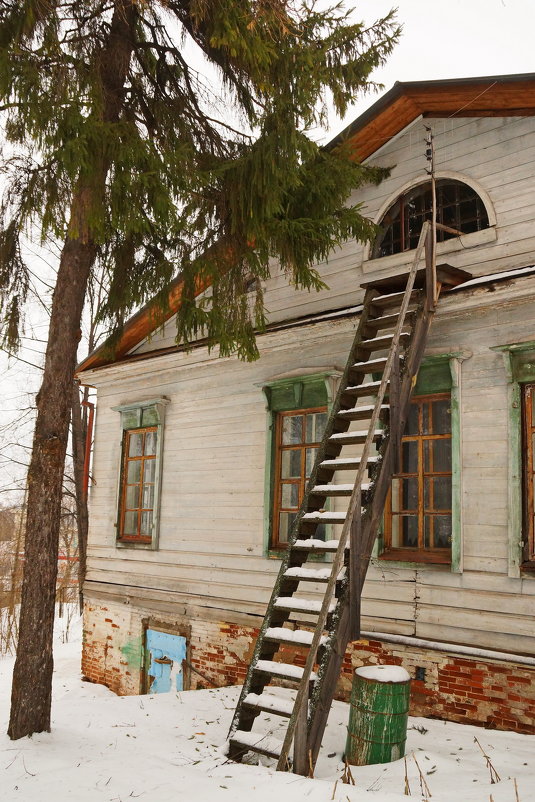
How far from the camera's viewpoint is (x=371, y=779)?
15.9 ft

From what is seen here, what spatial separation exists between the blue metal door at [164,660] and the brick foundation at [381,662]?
0.19m

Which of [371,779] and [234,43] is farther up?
[234,43]

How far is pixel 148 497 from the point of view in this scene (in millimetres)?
11062

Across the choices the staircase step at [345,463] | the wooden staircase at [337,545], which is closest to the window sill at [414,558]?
the wooden staircase at [337,545]

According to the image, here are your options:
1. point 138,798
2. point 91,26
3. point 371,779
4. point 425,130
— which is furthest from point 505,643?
point 91,26

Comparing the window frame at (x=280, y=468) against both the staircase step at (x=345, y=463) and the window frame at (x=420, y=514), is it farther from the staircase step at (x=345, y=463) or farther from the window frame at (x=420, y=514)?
the staircase step at (x=345, y=463)

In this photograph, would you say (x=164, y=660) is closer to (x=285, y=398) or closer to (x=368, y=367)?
(x=285, y=398)

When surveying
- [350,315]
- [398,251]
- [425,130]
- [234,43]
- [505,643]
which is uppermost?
[425,130]

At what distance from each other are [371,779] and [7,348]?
575 centimetres

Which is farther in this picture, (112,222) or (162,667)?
(162,667)

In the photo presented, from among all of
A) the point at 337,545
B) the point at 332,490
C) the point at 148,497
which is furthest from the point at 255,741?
the point at 148,497

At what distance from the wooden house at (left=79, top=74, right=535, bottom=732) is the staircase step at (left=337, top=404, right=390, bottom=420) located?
0.48 metres

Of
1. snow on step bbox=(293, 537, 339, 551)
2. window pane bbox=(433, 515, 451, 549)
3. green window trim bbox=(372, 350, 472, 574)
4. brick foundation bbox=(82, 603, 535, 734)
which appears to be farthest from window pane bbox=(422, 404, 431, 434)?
brick foundation bbox=(82, 603, 535, 734)

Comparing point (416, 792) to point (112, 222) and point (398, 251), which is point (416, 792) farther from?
point (398, 251)
